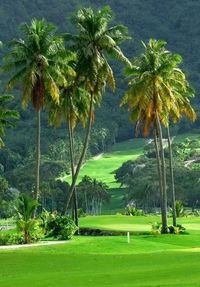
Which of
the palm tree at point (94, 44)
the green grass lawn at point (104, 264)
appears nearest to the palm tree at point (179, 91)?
the palm tree at point (94, 44)

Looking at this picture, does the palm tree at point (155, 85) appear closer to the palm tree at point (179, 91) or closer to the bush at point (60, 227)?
the palm tree at point (179, 91)

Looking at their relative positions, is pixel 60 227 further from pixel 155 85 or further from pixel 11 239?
pixel 155 85

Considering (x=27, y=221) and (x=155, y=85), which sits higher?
(x=155, y=85)

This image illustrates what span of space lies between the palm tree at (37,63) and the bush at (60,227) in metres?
2.65

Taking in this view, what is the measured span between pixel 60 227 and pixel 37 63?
1387cm

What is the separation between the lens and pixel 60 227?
60.0 meters

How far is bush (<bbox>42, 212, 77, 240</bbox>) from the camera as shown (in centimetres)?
5934

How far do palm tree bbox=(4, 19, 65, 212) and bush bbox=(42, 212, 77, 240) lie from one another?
8.70ft

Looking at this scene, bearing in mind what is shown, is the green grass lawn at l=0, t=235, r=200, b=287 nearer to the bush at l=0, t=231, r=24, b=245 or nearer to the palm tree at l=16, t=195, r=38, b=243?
the palm tree at l=16, t=195, r=38, b=243

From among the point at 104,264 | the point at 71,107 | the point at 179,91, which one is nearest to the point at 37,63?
the point at 71,107

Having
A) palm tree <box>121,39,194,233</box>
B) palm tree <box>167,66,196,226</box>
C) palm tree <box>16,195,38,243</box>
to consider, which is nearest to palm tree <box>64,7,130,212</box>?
palm tree <box>121,39,194,233</box>

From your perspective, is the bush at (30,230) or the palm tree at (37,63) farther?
the palm tree at (37,63)

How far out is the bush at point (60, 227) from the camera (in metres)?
59.3

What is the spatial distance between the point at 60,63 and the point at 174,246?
18913mm
